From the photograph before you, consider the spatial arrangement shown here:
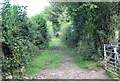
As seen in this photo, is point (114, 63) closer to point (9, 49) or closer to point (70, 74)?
point (70, 74)

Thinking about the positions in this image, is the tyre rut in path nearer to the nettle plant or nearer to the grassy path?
the grassy path

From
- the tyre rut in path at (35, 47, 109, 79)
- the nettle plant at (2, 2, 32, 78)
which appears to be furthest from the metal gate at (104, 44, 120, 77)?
the nettle plant at (2, 2, 32, 78)

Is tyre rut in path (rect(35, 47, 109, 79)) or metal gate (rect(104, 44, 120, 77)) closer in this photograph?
metal gate (rect(104, 44, 120, 77))

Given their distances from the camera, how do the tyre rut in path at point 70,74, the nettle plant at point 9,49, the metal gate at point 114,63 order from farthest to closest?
the tyre rut in path at point 70,74 → the metal gate at point 114,63 → the nettle plant at point 9,49

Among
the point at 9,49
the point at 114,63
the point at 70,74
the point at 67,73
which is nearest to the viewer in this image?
the point at 9,49

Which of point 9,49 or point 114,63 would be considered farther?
point 114,63

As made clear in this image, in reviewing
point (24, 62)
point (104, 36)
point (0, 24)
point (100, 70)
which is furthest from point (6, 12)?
point (104, 36)

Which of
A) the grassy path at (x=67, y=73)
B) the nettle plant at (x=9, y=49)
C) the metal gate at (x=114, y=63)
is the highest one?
the nettle plant at (x=9, y=49)

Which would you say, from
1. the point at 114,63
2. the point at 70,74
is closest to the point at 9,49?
the point at 70,74

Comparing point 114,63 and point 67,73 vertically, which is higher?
point 114,63

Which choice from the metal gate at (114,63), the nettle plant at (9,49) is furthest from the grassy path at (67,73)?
the nettle plant at (9,49)

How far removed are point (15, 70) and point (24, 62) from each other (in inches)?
16.8

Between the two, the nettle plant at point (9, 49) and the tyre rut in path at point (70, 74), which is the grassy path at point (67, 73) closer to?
the tyre rut in path at point (70, 74)

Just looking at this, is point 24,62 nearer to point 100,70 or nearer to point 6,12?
point 6,12
